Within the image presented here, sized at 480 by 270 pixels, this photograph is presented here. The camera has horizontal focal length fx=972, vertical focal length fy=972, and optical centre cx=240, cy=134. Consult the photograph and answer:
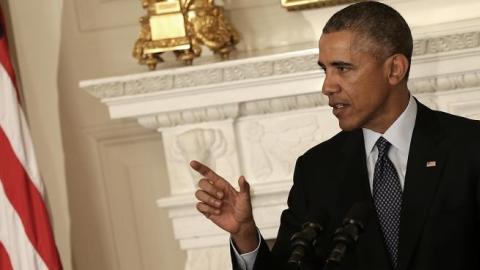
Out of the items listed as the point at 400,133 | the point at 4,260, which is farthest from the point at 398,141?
the point at 4,260

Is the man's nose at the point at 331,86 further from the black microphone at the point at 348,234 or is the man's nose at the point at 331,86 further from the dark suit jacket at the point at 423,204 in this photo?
the black microphone at the point at 348,234

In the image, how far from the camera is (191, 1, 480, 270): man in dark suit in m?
2.67

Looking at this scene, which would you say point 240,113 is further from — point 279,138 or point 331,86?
point 331,86

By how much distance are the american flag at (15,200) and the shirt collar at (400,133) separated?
1.79 meters

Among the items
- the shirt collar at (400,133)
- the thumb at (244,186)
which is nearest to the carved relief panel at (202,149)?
the shirt collar at (400,133)

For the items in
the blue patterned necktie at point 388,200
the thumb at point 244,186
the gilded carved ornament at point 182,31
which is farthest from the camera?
the gilded carved ornament at point 182,31

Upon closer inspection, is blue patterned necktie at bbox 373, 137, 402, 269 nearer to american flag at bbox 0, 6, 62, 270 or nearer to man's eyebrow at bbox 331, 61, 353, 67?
man's eyebrow at bbox 331, 61, 353, 67

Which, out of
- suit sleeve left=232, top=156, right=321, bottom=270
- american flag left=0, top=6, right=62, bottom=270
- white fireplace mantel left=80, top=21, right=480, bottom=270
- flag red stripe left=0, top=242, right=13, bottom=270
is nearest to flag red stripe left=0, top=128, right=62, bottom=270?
american flag left=0, top=6, right=62, bottom=270

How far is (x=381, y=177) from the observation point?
2.76m

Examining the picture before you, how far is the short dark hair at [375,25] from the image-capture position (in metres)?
2.78

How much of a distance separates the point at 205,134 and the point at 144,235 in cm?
78

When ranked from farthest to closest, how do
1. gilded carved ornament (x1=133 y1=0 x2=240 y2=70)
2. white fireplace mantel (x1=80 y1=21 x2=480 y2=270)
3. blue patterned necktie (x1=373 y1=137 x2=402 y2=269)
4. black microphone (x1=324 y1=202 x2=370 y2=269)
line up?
1. gilded carved ornament (x1=133 y1=0 x2=240 y2=70)
2. white fireplace mantel (x1=80 y1=21 x2=480 y2=270)
3. blue patterned necktie (x1=373 y1=137 x2=402 y2=269)
4. black microphone (x1=324 y1=202 x2=370 y2=269)

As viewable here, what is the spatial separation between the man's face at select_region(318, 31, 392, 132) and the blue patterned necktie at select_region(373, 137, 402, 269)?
0.47 ft

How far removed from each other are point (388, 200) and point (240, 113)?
164cm
